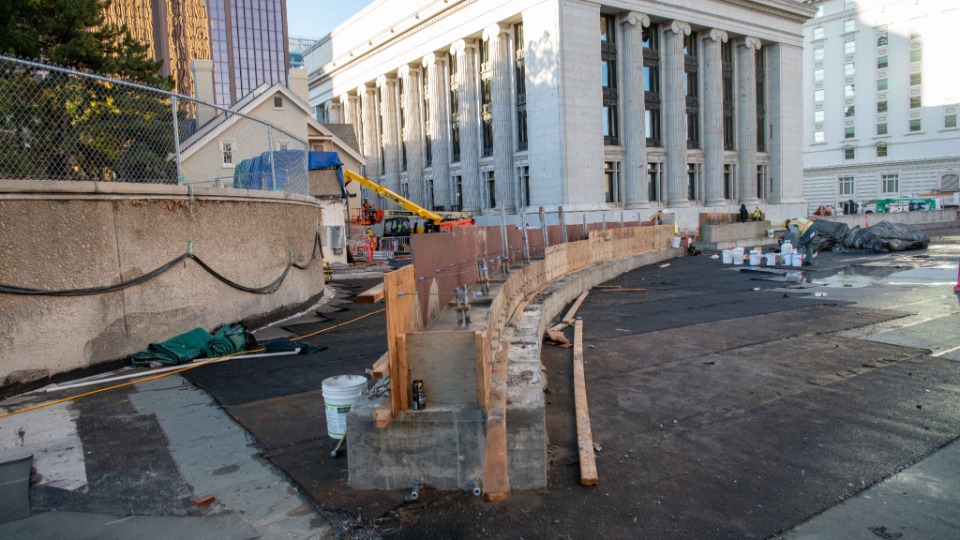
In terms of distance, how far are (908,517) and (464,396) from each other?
3.37 metres

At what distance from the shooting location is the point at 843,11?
7650 centimetres

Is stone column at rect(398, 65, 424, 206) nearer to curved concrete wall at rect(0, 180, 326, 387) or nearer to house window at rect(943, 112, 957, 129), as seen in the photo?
curved concrete wall at rect(0, 180, 326, 387)

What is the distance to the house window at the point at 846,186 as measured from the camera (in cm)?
7812

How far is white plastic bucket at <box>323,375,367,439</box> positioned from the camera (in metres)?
5.42

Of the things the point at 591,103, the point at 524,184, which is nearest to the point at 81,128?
the point at 591,103

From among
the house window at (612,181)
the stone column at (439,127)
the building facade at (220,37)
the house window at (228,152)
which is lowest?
the house window at (612,181)

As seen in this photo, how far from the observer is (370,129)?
64.2m

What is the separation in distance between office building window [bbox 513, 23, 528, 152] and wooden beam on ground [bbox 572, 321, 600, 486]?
124 ft

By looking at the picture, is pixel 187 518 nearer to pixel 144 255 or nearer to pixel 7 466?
pixel 7 466

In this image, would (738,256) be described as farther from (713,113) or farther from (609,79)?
(713,113)

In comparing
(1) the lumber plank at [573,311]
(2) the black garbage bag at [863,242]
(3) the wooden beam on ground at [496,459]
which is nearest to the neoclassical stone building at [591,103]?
(2) the black garbage bag at [863,242]

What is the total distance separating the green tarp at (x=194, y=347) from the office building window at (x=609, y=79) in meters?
38.8

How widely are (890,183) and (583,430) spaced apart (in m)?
86.0

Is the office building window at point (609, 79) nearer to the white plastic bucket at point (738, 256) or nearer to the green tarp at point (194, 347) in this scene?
the white plastic bucket at point (738, 256)
